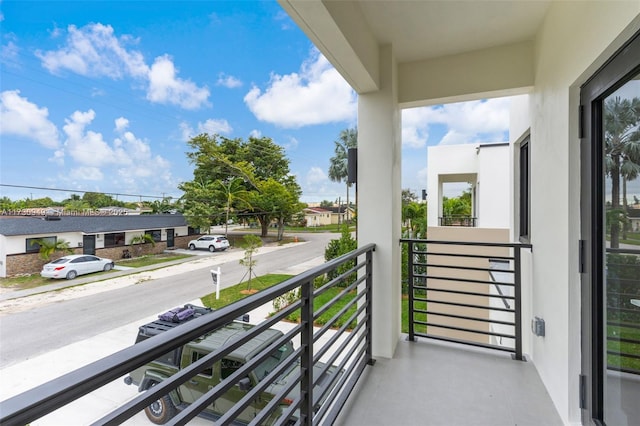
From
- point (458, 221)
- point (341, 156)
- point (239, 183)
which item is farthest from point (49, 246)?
point (458, 221)

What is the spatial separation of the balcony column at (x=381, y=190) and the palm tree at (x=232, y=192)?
0.95m

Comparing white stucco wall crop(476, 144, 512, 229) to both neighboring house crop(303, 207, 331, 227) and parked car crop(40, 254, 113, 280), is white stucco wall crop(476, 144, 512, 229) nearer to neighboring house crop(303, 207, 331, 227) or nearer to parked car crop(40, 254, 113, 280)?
neighboring house crop(303, 207, 331, 227)

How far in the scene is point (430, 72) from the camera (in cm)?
250

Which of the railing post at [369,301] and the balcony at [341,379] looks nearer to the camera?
the balcony at [341,379]

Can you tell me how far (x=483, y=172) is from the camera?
6.91m

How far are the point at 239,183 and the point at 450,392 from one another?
6.00 ft

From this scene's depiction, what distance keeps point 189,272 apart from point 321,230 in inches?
37.9

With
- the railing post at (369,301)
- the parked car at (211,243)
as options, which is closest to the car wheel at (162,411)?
the parked car at (211,243)

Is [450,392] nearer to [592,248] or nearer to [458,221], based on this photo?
[592,248]

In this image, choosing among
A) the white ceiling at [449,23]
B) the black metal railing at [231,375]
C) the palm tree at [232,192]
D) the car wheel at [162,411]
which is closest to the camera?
the black metal railing at [231,375]

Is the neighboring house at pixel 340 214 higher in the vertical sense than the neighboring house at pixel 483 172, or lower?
lower

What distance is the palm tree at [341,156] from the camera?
2.71 metres

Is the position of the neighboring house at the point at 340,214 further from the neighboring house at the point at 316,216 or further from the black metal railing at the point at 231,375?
the black metal railing at the point at 231,375

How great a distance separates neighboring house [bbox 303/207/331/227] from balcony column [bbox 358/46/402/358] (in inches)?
11.0
